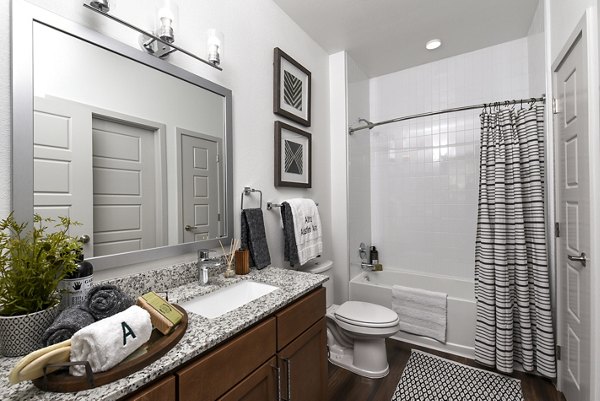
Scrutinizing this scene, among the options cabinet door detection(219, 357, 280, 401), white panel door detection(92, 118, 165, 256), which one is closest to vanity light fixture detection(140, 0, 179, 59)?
white panel door detection(92, 118, 165, 256)

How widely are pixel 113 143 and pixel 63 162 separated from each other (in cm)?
19

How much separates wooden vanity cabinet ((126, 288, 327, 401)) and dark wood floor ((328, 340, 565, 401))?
423 millimetres

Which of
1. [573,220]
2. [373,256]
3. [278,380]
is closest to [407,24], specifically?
[573,220]

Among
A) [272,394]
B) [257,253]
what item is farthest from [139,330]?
[257,253]

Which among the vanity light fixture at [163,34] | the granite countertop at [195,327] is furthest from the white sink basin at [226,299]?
the vanity light fixture at [163,34]

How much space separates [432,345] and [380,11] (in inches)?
102

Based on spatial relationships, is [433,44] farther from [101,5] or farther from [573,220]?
[101,5]

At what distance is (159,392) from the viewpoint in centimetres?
67

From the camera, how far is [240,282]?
4.68 ft

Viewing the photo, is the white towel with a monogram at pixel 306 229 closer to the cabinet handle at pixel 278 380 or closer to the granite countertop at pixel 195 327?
the granite countertop at pixel 195 327

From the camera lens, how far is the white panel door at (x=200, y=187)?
1.36 meters

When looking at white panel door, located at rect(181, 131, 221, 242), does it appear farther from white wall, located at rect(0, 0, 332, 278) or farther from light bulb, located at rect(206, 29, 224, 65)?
light bulb, located at rect(206, 29, 224, 65)

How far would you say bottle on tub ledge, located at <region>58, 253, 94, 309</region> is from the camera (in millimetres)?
818

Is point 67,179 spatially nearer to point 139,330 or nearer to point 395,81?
point 139,330
